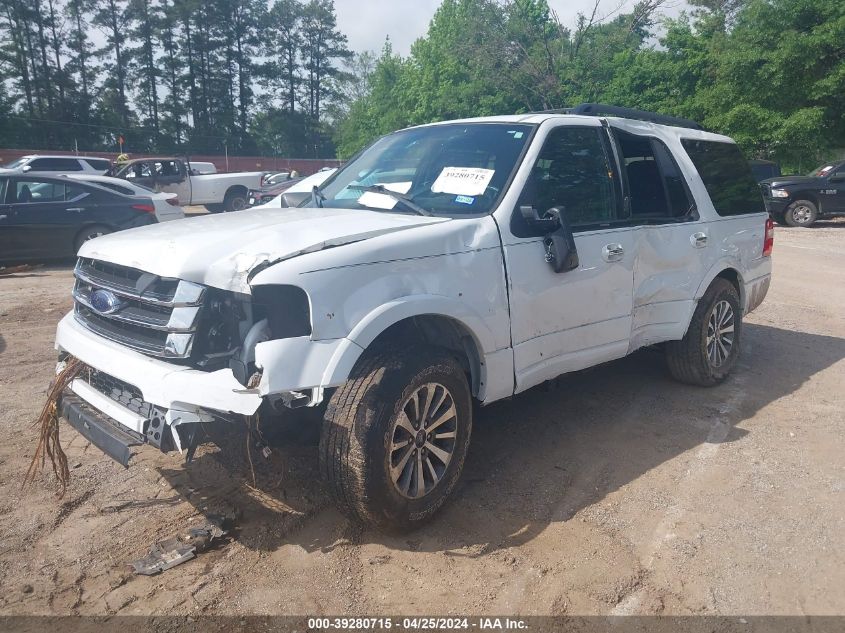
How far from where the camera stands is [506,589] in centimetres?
281

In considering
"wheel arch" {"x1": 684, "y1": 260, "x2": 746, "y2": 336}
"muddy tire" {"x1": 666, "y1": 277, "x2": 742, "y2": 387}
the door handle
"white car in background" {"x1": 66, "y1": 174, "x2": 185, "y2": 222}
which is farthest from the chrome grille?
"white car in background" {"x1": 66, "y1": 174, "x2": 185, "y2": 222}

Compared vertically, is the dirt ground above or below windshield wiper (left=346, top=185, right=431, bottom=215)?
below

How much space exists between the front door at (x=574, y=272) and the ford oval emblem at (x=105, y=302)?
1957 millimetres

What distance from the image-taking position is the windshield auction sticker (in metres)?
3.69

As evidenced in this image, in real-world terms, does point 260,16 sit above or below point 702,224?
above

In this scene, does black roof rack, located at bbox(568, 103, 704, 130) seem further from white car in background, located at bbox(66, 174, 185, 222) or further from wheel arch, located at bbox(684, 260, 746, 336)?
white car in background, located at bbox(66, 174, 185, 222)

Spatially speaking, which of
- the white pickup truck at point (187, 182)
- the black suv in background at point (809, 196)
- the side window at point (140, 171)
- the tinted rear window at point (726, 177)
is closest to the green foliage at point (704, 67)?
the black suv in background at point (809, 196)

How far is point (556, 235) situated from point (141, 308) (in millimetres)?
2148

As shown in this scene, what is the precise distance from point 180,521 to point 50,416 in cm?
86

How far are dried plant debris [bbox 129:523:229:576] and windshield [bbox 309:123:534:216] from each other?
6.34 ft

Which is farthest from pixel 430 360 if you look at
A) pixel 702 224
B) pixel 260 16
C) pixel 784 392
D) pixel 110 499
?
pixel 260 16

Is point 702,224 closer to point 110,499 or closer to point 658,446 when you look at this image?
point 658,446

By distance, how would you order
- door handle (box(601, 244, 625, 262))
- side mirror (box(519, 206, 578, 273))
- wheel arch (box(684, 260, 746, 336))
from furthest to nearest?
wheel arch (box(684, 260, 746, 336))
door handle (box(601, 244, 625, 262))
side mirror (box(519, 206, 578, 273))

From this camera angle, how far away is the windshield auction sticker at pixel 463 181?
369 cm
